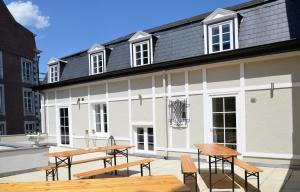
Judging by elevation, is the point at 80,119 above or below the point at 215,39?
below

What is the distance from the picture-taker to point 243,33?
972 centimetres

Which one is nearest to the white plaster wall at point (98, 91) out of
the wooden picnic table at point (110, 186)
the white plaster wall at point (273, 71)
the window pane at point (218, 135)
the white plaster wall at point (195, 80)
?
the white plaster wall at point (195, 80)

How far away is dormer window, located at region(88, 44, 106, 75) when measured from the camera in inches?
561

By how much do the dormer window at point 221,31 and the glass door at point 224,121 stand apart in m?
1.85

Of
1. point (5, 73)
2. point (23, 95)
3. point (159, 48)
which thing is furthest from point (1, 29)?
point (159, 48)

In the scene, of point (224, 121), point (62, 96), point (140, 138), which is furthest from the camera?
point (62, 96)

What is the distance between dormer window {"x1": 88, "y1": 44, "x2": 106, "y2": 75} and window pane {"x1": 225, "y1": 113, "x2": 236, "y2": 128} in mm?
6926

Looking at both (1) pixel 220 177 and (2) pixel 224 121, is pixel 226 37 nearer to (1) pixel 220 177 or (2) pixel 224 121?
(2) pixel 224 121

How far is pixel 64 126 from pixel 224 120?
32.2 ft

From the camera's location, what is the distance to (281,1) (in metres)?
9.16

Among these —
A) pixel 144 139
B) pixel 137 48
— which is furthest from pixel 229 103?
pixel 137 48

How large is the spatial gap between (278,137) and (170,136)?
397 cm

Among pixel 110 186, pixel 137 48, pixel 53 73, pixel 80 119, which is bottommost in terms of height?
pixel 110 186

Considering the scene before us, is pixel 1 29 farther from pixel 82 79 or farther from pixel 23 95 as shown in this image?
pixel 82 79
